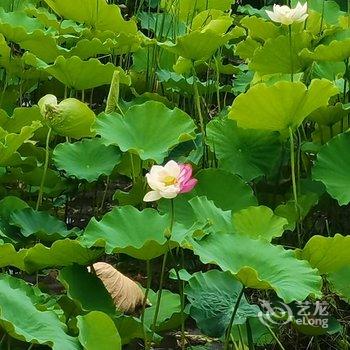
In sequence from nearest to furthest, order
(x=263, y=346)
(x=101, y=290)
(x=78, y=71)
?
1. (x=101, y=290)
2. (x=263, y=346)
3. (x=78, y=71)

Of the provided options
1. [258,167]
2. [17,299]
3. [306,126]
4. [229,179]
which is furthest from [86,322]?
[306,126]

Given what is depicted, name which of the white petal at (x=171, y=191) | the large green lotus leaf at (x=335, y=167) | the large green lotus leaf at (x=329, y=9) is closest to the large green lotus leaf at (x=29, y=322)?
the white petal at (x=171, y=191)

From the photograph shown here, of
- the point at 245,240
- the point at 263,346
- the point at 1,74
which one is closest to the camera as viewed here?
the point at 245,240

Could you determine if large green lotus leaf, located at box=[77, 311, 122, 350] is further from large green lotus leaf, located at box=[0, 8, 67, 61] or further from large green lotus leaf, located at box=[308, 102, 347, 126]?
large green lotus leaf, located at box=[0, 8, 67, 61]

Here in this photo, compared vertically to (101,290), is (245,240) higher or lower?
higher

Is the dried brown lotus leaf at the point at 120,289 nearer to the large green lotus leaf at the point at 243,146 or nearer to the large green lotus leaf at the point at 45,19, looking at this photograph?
the large green lotus leaf at the point at 243,146

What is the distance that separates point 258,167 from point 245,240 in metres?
0.55

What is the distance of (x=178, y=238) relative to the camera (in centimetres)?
135

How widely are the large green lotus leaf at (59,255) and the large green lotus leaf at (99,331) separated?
0.19m

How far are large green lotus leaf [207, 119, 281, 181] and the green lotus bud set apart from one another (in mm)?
281

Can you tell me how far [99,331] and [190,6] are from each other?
1.62m

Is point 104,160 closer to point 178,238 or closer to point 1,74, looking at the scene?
point 178,238

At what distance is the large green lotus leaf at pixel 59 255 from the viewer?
1.39m

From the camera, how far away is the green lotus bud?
5.80 ft
